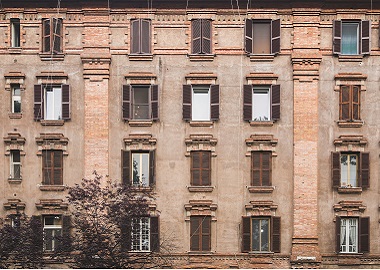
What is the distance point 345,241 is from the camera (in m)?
26.5

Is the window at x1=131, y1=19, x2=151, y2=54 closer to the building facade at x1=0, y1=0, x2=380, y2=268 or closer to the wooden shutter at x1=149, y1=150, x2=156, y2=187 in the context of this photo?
the building facade at x1=0, y1=0, x2=380, y2=268

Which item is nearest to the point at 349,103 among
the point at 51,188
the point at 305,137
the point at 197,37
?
the point at 305,137

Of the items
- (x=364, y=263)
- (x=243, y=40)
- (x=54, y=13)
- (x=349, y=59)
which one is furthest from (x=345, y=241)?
(x=54, y=13)

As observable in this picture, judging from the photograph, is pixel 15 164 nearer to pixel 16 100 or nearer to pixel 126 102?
pixel 16 100

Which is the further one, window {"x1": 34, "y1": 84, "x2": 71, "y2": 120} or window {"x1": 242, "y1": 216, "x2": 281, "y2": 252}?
window {"x1": 34, "y1": 84, "x2": 71, "y2": 120}

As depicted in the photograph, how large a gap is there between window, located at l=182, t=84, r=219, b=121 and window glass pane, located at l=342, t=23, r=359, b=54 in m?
6.54

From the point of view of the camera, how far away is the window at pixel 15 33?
1072 inches

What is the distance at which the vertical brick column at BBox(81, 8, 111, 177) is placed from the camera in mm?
26578

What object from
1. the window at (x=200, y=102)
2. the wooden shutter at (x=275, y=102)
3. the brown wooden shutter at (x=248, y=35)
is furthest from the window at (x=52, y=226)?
the brown wooden shutter at (x=248, y=35)

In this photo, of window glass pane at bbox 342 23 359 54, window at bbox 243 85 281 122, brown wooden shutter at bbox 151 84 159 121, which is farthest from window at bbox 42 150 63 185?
→ window glass pane at bbox 342 23 359 54

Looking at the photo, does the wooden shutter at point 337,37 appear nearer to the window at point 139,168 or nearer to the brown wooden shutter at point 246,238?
the brown wooden shutter at point 246,238

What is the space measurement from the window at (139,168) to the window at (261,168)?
15.7ft
